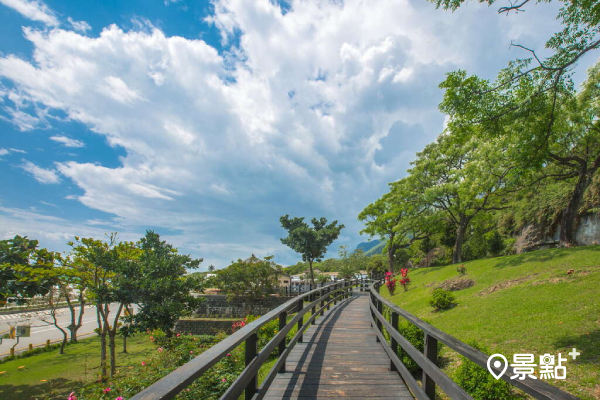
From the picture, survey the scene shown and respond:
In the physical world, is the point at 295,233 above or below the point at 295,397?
above

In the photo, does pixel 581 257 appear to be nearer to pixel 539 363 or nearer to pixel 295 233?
pixel 539 363

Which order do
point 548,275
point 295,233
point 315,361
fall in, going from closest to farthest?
point 315,361 < point 548,275 < point 295,233

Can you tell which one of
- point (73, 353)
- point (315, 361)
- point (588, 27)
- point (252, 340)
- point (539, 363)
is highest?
point (588, 27)

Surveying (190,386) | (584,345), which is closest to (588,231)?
(584,345)

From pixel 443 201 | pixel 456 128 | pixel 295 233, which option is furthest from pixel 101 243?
pixel 295 233

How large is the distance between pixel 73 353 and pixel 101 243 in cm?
1267

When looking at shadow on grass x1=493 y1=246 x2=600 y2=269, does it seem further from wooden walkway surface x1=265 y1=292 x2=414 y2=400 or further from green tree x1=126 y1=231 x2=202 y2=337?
green tree x1=126 y1=231 x2=202 y2=337

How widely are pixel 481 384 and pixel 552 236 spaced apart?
2436 cm

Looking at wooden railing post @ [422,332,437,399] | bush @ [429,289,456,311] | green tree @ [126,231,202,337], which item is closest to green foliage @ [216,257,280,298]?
green tree @ [126,231,202,337]

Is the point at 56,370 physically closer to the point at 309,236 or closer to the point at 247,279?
the point at 247,279

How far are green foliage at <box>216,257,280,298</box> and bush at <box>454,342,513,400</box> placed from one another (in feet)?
82.9

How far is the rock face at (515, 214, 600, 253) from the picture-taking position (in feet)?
65.0

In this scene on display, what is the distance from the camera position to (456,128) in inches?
400

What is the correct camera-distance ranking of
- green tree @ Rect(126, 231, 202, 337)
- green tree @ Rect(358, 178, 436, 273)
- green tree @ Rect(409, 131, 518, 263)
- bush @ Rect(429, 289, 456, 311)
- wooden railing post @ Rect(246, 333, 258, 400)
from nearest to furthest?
1. wooden railing post @ Rect(246, 333, 258, 400)
2. bush @ Rect(429, 289, 456, 311)
3. green tree @ Rect(126, 231, 202, 337)
4. green tree @ Rect(409, 131, 518, 263)
5. green tree @ Rect(358, 178, 436, 273)
